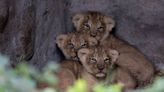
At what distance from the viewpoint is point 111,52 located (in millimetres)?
5633

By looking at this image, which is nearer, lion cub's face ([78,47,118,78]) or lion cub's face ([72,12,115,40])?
lion cub's face ([78,47,118,78])

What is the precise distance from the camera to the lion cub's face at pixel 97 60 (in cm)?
535

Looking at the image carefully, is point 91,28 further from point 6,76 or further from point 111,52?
point 6,76

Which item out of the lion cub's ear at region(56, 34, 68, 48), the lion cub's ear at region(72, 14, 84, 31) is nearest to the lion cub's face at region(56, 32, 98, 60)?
the lion cub's ear at region(56, 34, 68, 48)

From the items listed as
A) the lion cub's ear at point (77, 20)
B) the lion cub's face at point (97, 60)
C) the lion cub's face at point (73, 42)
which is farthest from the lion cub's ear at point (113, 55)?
the lion cub's ear at point (77, 20)

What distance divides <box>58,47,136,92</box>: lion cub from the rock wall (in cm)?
48

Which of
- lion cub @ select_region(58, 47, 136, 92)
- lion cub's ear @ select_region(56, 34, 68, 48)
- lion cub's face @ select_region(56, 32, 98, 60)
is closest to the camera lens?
lion cub @ select_region(58, 47, 136, 92)

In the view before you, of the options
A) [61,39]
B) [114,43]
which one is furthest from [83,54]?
[114,43]

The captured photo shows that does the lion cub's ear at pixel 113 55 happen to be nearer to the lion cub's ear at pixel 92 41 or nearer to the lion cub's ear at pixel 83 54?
the lion cub's ear at pixel 83 54

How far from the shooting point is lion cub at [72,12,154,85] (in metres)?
6.17

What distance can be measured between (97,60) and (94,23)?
0.97m

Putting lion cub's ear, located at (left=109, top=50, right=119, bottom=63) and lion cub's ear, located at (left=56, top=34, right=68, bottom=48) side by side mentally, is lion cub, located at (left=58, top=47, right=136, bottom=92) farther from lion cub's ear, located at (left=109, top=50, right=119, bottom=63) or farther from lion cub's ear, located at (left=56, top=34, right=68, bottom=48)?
lion cub's ear, located at (left=56, top=34, right=68, bottom=48)

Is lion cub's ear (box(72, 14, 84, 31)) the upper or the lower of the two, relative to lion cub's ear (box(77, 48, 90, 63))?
upper

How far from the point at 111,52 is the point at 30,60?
920 millimetres
